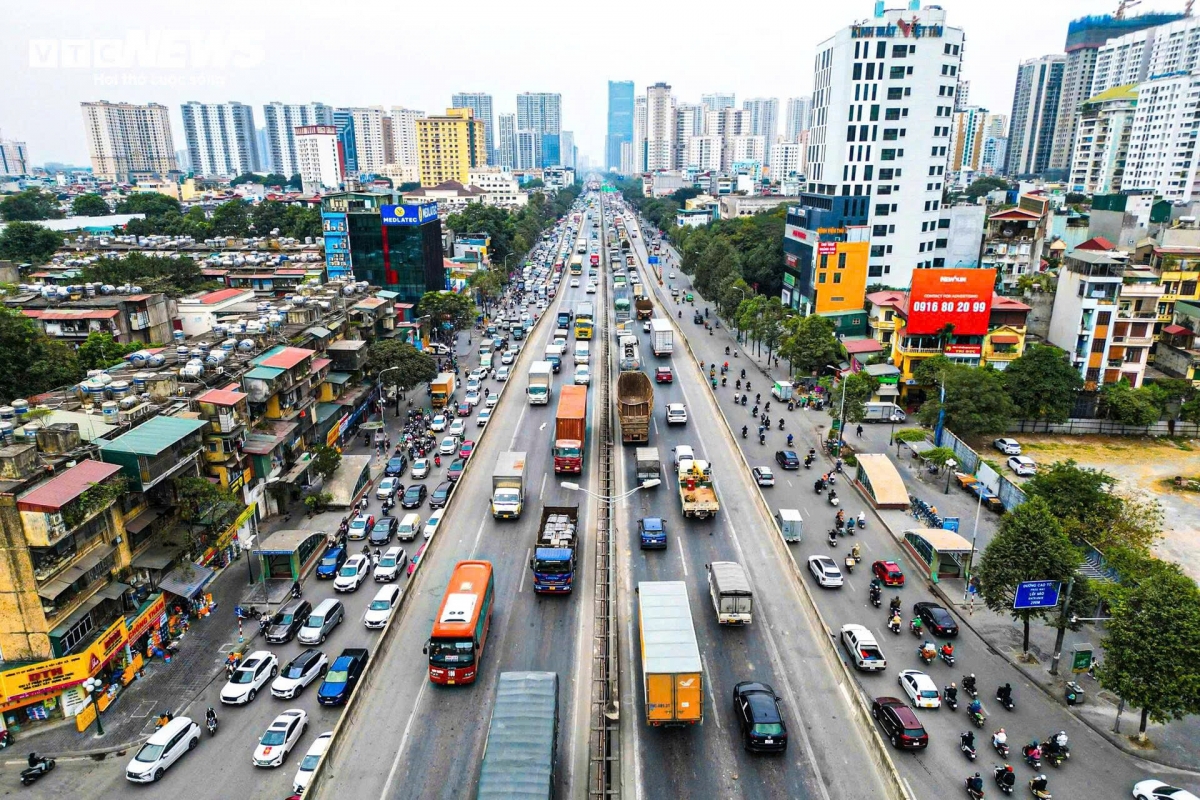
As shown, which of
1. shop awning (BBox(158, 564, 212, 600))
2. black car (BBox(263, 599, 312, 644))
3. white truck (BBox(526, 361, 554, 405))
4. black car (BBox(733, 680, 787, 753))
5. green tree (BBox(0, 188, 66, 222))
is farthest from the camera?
green tree (BBox(0, 188, 66, 222))

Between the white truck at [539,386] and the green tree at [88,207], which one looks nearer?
the white truck at [539,386]

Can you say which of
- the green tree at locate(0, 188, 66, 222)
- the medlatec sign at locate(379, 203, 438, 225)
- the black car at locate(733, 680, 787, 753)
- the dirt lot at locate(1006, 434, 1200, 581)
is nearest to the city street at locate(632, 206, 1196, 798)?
the black car at locate(733, 680, 787, 753)

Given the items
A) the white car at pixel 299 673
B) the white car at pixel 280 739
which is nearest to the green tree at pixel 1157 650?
the white car at pixel 280 739

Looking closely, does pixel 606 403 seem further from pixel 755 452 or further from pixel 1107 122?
pixel 1107 122

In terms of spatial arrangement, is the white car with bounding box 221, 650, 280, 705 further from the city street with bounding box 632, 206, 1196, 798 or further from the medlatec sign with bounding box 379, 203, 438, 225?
the medlatec sign with bounding box 379, 203, 438, 225

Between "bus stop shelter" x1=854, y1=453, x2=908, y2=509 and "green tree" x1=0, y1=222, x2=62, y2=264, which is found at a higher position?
"green tree" x1=0, y1=222, x2=62, y2=264

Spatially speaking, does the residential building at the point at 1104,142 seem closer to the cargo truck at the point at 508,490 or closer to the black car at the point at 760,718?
the cargo truck at the point at 508,490

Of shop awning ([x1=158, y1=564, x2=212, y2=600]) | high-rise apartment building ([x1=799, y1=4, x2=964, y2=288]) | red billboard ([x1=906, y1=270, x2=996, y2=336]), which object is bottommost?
shop awning ([x1=158, y1=564, x2=212, y2=600])

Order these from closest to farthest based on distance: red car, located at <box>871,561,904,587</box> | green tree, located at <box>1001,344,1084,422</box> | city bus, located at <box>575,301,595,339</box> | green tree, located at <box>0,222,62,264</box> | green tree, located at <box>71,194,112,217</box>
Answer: red car, located at <box>871,561,904,587</box> → green tree, located at <box>1001,344,1084,422</box> → city bus, located at <box>575,301,595,339</box> → green tree, located at <box>0,222,62,264</box> → green tree, located at <box>71,194,112,217</box>
